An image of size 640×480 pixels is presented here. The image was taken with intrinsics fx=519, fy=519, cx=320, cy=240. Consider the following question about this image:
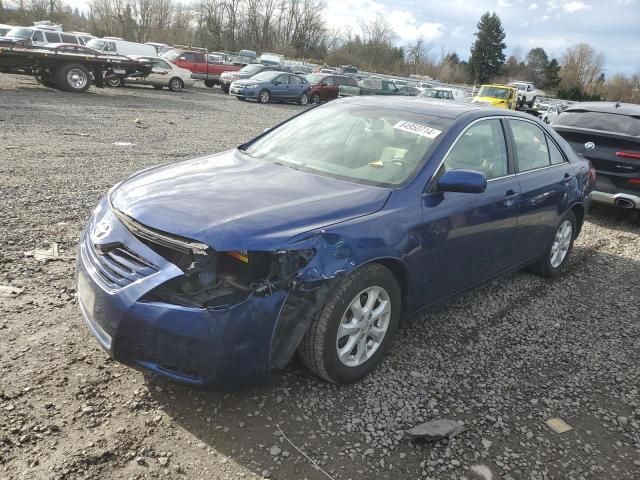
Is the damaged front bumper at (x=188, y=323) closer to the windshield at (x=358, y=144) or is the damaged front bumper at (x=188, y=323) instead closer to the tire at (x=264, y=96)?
the windshield at (x=358, y=144)

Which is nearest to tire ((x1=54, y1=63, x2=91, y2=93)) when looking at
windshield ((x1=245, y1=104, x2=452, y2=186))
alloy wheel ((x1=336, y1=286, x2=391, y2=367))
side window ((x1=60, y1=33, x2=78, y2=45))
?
side window ((x1=60, y1=33, x2=78, y2=45))

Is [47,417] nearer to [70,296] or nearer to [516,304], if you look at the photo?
[70,296]

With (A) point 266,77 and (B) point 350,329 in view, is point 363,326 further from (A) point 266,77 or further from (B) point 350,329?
(A) point 266,77

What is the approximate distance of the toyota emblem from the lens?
289 cm

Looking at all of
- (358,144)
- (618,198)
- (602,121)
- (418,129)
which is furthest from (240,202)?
(602,121)

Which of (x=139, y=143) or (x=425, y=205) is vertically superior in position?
(x=425, y=205)

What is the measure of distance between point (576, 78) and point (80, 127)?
276 ft

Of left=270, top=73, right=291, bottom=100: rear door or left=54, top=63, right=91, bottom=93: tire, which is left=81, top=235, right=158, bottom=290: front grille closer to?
left=54, top=63, right=91, bottom=93: tire

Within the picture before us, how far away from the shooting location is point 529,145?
4.59 meters

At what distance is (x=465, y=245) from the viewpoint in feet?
12.0

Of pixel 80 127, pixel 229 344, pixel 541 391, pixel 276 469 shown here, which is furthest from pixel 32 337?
pixel 80 127

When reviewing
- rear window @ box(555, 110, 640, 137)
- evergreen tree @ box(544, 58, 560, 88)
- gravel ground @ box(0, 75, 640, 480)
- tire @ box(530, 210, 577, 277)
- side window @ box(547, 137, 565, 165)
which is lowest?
gravel ground @ box(0, 75, 640, 480)

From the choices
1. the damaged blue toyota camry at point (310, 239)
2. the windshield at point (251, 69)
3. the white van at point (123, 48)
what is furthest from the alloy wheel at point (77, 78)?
the damaged blue toyota camry at point (310, 239)

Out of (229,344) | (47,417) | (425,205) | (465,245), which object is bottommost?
(47,417)
